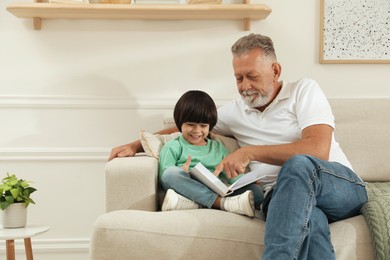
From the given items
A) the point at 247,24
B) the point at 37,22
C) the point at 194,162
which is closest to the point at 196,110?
the point at 194,162

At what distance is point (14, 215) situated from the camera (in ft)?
8.36

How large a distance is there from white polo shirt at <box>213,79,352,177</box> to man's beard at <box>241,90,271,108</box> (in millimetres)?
40

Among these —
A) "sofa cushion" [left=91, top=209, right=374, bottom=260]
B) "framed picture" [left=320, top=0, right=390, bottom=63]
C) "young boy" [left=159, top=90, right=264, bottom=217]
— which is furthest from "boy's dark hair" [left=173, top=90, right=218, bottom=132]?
"framed picture" [left=320, top=0, right=390, bottom=63]

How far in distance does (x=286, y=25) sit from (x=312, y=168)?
140 centimetres

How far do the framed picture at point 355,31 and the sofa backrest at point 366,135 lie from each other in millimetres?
384

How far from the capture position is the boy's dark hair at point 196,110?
2.49 meters

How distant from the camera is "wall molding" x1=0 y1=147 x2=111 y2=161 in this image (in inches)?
119

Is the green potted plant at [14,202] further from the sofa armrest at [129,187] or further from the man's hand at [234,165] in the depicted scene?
the man's hand at [234,165]

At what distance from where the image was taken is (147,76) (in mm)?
3070

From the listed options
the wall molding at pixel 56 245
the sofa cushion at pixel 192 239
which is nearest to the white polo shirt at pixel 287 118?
the sofa cushion at pixel 192 239

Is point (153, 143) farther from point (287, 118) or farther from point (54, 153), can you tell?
point (54, 153)

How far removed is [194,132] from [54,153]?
0.92 meters

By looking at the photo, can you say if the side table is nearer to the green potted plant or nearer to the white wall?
the green potted plant

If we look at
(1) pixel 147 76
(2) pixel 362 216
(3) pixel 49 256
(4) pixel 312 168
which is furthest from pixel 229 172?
(3) pixel 49 256
